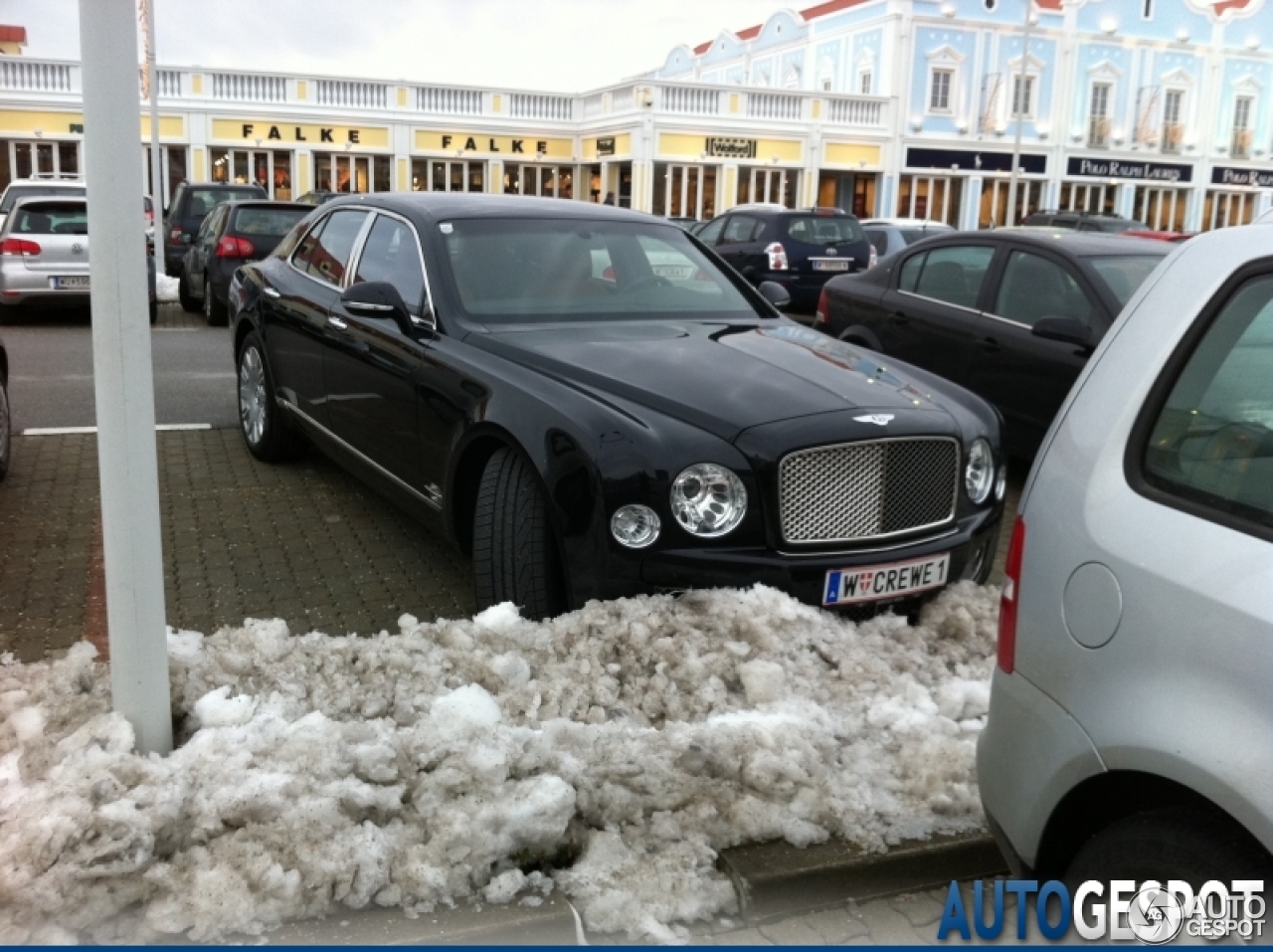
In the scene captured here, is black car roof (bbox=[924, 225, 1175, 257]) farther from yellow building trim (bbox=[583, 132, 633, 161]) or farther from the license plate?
yellow building trim (bbox=[583, 132, 633, 161])

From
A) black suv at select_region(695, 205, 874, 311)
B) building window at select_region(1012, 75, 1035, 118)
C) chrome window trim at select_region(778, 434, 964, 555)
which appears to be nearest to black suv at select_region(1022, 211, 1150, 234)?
black suv at select_region(695, 205, 874, 311)

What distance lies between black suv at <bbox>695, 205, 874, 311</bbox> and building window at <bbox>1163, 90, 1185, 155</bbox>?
37.3 meters

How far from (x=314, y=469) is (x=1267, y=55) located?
54.7 meters

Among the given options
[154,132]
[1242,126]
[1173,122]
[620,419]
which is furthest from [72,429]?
[1242,126]

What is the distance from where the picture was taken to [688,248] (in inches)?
246

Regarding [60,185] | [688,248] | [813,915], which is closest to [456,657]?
[813,915]

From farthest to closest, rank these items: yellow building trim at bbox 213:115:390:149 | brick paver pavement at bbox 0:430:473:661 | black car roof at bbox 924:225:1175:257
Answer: yellow building trim at bbox 213:115:390:149, black car roof at bbox 924:225:1175:257, brick paver pavement at bbox 0:430:473:661

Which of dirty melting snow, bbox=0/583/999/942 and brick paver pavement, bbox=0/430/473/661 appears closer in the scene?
dirty melting snow, bbox=0/583/999/942

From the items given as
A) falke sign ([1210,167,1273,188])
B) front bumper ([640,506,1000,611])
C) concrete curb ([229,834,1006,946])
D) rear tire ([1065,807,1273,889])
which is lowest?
concrete curb ([229,834,1006,946])

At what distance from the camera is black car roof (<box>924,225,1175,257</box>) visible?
7.64 metres

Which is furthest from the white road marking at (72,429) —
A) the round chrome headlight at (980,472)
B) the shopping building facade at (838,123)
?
the shopping building facade at (838,123)

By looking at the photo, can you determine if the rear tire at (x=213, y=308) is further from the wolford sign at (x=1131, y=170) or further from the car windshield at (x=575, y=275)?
the wolford sign at (x=1131, y=170)

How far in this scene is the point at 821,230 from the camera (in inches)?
714

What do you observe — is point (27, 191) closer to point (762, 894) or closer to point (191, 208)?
point (191, 208)
